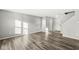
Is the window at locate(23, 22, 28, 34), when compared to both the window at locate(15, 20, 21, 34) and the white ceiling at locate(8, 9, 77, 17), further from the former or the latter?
the white ceiling at locate(8, 9, 77, 17)

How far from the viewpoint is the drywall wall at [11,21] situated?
233 centimetres

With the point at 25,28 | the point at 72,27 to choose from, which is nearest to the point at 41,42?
the point at 25,28

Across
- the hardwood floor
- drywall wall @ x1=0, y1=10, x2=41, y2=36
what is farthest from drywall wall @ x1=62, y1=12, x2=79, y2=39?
drywall wall @ x1=0, y1=10, x2=41, y2=36

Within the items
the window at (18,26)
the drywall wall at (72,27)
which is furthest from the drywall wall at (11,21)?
the drywall wall at (72,27)

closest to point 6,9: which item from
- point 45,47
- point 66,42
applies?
point 45,47

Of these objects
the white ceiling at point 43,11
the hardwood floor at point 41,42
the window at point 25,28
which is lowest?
the hardwood floor at point 41,42

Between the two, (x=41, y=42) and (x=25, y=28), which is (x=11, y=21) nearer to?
(x=25, y=28)

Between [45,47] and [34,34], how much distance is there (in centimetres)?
42

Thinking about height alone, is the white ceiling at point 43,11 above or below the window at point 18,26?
above

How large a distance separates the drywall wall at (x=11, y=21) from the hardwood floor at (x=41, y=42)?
166 mm

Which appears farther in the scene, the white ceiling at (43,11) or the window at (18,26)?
the window at (18,26)

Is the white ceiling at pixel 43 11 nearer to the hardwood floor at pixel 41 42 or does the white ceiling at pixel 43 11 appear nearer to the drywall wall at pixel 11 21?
the drywall wall at pixel 11 21

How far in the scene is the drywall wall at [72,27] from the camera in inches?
93.6

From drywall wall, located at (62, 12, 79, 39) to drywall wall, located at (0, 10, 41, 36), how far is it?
660 millimetres
